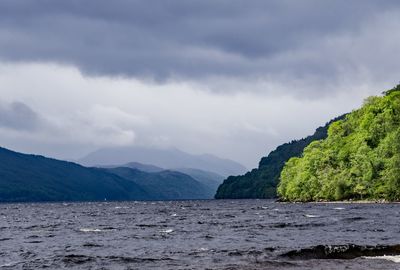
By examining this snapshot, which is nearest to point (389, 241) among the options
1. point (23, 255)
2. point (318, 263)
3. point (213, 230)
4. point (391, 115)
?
point (318, 263)

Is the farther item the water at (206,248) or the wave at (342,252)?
→ the wave at (342,252)

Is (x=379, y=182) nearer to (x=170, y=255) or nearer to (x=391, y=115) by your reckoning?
(x=391, y=115)

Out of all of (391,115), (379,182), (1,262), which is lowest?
(1,262)

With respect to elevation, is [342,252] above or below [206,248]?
above

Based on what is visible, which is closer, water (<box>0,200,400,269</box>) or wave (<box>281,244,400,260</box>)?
water (<box>0,200,400,269</box>)

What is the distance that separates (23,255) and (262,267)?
81.5 feet

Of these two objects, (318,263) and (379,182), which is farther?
(379,182)

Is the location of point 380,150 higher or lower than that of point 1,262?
higher

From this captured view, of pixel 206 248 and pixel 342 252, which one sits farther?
pixel 206 248

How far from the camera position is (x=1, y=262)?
163 feet

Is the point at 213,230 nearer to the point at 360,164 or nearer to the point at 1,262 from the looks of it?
the point at 1,262

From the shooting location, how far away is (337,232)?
69.9 meters

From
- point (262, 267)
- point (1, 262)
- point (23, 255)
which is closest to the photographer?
point (262, 267)

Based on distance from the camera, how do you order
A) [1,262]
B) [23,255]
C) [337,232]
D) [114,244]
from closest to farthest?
[1,262], [23,255], [114,244], [337,232]
